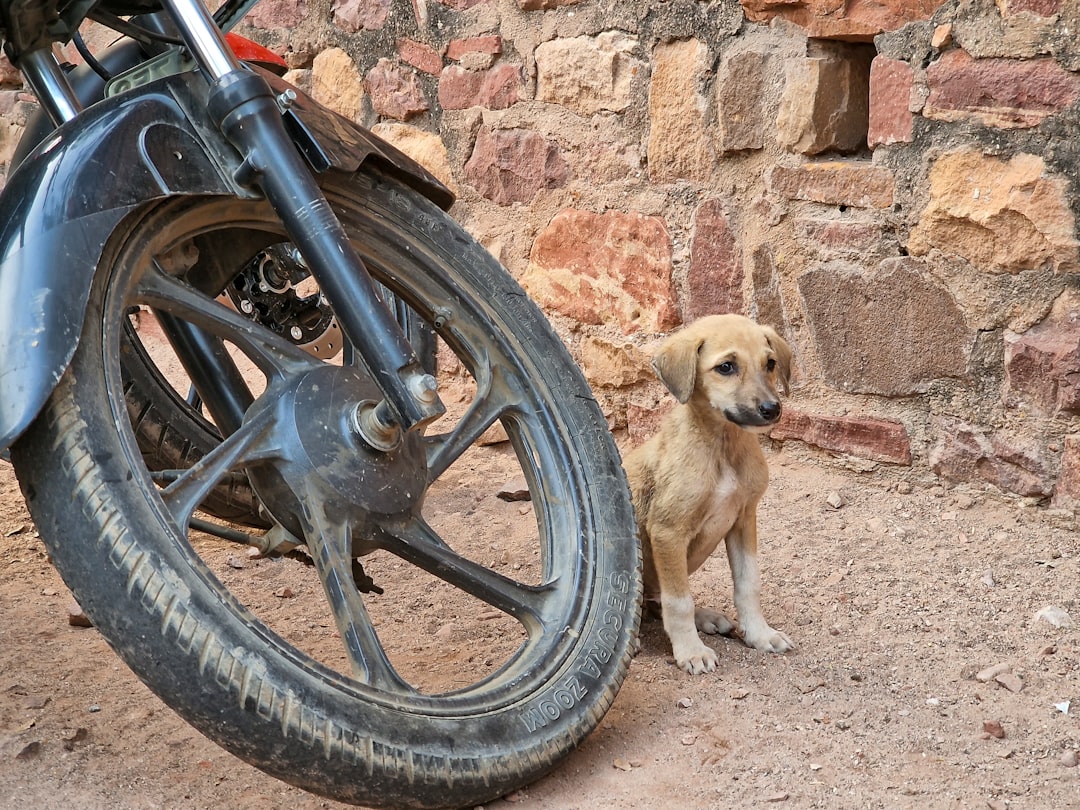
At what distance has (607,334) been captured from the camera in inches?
158

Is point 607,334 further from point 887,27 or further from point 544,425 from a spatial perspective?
point 544,425

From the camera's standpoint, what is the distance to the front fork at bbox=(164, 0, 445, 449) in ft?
6.52

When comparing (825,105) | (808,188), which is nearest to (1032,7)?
(825,105)

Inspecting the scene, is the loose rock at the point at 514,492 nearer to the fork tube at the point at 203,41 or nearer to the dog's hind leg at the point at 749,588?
the dog's hind leg at the point at 749,588

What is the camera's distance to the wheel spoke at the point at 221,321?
207 centimetres

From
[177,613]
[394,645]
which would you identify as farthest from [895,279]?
[177,613]

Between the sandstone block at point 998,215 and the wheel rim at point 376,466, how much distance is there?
1356 millimetres

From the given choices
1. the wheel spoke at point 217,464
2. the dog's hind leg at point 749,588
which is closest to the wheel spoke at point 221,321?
the wheel spoke at point 217,464

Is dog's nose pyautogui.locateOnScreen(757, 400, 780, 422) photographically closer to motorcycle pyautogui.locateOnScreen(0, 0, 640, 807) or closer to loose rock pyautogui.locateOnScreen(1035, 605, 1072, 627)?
motorcycle pyautogui.locateOnScreen(0, 0, 640, 807)

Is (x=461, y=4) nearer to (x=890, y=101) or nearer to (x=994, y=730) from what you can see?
(x=890, y=101)

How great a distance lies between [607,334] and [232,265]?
69.8 inches

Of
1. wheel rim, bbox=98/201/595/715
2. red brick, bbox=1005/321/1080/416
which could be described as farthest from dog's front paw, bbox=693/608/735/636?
red brick, bbox=1005/321/1080/416

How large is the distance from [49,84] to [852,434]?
234 centimetres

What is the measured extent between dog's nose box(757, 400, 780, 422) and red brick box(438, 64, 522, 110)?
1753 millimetres
